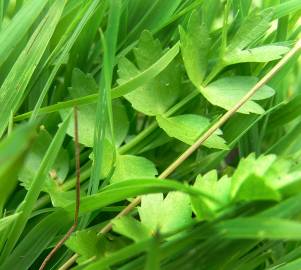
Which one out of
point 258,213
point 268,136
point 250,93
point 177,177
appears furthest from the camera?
point 268,136

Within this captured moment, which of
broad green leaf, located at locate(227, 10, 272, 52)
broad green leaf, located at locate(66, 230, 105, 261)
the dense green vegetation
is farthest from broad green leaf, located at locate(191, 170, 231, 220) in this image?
broad green leaf, located at locate(227, 10, 272, 52)

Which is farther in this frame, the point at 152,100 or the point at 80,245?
the point at 152,100

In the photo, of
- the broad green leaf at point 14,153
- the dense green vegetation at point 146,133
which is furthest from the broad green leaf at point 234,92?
the broad green leaf at point 14,153

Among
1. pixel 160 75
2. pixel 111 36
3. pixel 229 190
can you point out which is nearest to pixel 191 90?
pixel 160 75


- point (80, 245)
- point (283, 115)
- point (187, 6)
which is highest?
point (187, 6)

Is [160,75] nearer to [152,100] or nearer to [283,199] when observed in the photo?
[152,100]

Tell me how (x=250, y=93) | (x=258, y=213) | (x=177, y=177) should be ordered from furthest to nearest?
(x=177, y=177) → (x=250, y=93) → (x=258, y=213)

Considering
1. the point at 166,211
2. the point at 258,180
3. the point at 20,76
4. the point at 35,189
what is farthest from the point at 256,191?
the point at 20,76

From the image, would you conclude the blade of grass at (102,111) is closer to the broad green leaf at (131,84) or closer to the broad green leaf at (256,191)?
the broad green leaf at (131,84)
